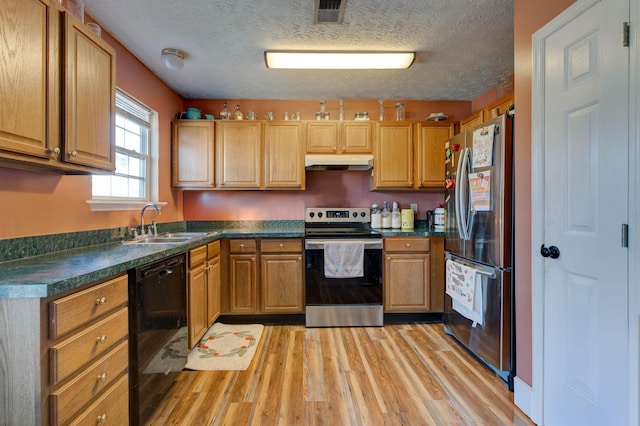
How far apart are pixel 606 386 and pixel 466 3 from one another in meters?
2.19

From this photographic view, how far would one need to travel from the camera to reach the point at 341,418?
1622 mm

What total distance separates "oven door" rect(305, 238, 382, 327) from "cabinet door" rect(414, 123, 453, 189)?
40.5 inches

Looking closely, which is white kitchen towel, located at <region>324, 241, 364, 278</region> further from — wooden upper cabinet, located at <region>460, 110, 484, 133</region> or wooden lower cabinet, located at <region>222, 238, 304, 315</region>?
wooden upper cabinet, located at <region>460, 110, 484, 133</region>

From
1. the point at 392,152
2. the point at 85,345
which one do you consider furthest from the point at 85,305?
the point at 392,152

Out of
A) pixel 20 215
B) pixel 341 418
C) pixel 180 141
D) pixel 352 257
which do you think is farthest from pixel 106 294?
pixel 180 141

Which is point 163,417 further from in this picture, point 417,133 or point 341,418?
point 417,133

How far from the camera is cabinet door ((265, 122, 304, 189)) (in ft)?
10.6

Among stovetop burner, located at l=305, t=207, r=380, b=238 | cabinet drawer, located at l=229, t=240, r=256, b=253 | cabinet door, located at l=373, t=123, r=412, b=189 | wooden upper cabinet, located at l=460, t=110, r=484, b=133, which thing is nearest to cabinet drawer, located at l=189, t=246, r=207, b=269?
cabinet drawer, located at l=229, t=240, r=256, b=253

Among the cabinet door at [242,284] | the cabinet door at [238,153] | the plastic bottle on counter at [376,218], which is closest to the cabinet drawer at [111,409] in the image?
the cabinet door at [242,284]

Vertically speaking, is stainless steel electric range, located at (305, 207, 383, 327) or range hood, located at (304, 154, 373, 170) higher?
range hood, located at (304, 154, 373, 170)

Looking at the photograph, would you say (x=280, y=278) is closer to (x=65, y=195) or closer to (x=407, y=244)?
(x=407, y=244)

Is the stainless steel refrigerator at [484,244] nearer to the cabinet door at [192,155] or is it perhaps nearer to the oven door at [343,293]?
the oven door at [343,293]

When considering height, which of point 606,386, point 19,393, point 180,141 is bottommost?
point 606,386

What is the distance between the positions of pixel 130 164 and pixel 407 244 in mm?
2757
